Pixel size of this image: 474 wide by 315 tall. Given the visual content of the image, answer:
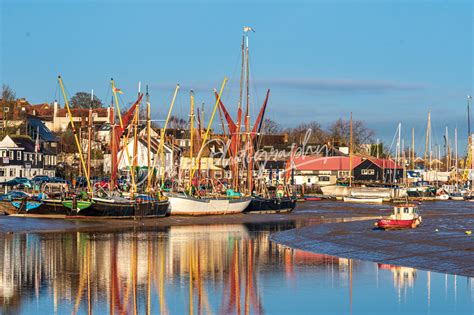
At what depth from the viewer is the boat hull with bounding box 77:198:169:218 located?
256 ft

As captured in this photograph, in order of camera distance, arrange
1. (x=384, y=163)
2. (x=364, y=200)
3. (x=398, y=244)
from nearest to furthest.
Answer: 1. (x=398, y=244)
2. (x=364, y=200)
3. (x=384, y=163)

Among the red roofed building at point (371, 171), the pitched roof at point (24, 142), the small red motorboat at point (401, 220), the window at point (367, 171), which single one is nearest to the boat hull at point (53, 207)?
the small red motorboat at point (401, 220)

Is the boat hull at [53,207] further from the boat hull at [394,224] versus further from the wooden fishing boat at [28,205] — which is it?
the boat hull at [394,224]

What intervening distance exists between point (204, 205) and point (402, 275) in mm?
46415

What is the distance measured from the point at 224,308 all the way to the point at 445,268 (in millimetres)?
15167

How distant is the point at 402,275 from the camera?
4406 centimetres

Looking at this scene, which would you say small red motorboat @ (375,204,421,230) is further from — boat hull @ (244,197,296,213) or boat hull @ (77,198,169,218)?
boat hull @ (244,197,296,213)

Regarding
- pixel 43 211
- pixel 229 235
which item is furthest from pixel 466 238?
pixel 43 211

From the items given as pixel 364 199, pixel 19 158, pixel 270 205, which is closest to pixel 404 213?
pixel 270 205

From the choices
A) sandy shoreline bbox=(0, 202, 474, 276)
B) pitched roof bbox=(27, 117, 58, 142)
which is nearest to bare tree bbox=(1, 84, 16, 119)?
pitched roof bbox=(27, 117, 58, 142)

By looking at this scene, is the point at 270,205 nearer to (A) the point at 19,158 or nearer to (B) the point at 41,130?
(A) the point at 19,158

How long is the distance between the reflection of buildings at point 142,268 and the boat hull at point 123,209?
32.5 ft

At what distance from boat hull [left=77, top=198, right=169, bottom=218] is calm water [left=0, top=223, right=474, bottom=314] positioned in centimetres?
1824

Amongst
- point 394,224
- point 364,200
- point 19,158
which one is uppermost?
point 19,158
